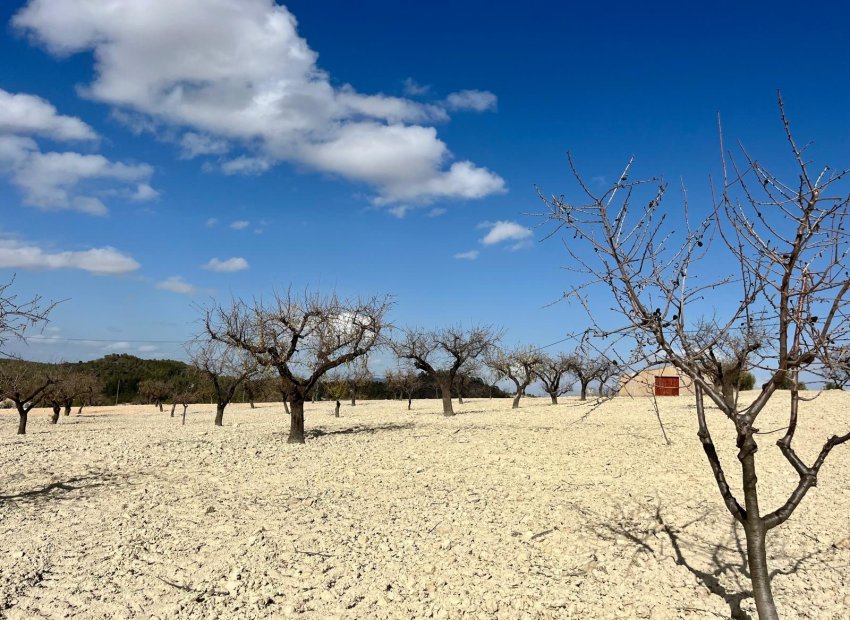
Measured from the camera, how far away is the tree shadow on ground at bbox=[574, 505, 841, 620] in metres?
5.65

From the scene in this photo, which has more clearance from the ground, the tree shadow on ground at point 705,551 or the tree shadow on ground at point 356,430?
the tree shadow on ground at point 356,430

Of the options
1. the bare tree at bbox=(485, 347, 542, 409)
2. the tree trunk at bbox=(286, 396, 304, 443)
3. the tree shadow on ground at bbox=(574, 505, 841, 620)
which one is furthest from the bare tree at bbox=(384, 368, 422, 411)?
the tree shadow on ground at bbox=(574, 505, 841, 620)

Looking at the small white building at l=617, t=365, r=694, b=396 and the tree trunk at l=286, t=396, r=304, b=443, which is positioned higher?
the small white building at l=617, t=365, r=694, b=396

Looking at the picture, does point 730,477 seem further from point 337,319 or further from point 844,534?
point 337,319

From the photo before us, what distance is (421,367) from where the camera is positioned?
2602cm

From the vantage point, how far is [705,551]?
6453 millimetres

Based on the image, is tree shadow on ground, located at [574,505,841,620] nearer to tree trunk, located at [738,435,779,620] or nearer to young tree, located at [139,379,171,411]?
tree trunk, located at [738,435,779,620]

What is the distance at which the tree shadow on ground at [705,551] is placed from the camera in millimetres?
5648

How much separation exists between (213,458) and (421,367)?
47.8 feet

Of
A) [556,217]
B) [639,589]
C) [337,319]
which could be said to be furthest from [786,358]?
[337,319]

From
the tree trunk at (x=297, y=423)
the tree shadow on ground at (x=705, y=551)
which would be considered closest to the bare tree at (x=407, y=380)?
the tree trunk at (x=297, y=423)

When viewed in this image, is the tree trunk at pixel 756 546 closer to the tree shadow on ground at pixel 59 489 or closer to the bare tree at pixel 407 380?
the tree shadow on ground at pixel 59 489

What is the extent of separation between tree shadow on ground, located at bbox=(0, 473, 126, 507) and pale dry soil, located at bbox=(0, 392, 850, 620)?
0.15ft

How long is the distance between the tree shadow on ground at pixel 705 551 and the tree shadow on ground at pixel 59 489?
792 centimetres
